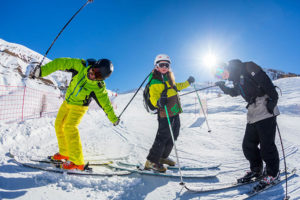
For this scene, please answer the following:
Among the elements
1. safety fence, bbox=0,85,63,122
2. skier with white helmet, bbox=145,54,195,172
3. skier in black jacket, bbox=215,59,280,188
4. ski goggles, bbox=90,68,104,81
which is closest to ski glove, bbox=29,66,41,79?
ski goggles, bbox=90,68,104,81

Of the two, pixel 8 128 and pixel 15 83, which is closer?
pixel 8 128

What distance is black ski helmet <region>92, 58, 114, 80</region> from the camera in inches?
105

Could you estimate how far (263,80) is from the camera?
2.48 meters

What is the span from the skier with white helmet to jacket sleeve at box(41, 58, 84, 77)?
50.3 inches

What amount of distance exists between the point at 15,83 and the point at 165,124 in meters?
42.8

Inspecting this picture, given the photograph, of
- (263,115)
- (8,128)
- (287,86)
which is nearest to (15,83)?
(8,128)

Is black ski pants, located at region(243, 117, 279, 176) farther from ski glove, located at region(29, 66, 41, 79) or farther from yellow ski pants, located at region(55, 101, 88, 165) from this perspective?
ski glove, located at region(29, 66, 41, 79)

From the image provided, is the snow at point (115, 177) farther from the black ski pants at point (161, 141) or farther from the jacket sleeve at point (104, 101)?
the jacket sleeve at point (104, 101)

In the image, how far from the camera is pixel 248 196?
2121 mm

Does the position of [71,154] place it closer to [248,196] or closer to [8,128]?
[248,196]

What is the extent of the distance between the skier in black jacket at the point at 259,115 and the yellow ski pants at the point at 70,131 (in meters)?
2.56

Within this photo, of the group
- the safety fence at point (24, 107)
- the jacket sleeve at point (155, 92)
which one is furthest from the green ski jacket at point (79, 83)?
the safety fence at point (24, 107)

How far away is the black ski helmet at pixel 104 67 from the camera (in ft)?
8.79

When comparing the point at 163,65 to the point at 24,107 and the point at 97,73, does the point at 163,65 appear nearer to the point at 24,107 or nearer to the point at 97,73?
the point at 97,73
